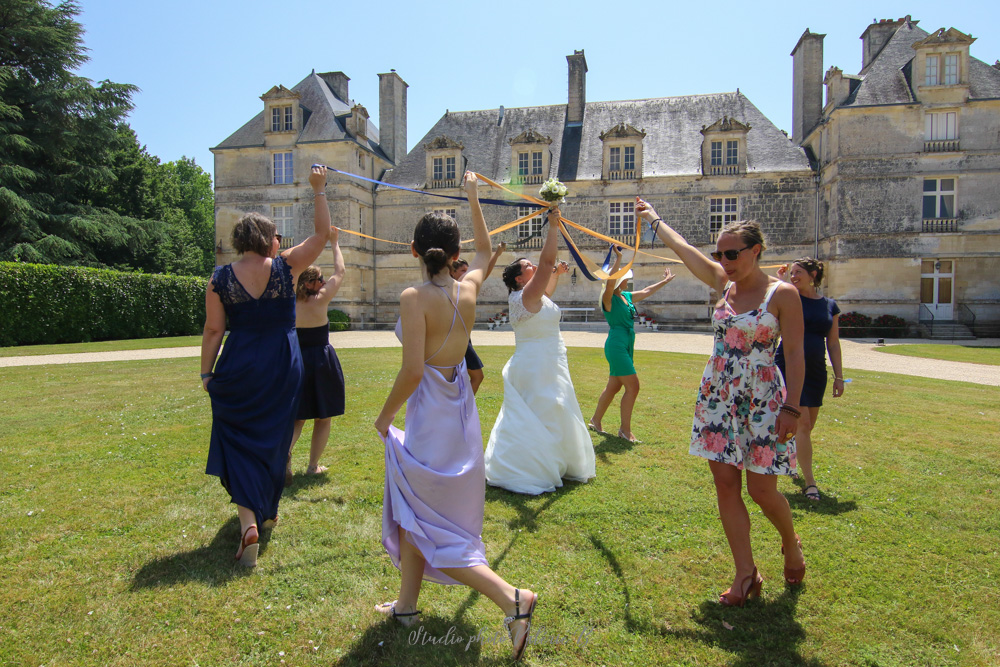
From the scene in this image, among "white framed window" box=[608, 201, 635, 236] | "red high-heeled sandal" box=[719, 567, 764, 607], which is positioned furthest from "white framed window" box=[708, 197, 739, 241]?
"red high-heeled sandal" box=[719, 567, 764, 607]

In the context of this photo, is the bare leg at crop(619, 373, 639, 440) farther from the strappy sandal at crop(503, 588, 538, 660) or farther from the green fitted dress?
the strappy sandal at crop(503, 588, 538, 660)

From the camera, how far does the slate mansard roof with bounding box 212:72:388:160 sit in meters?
30.6

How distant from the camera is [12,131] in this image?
91.8 ft

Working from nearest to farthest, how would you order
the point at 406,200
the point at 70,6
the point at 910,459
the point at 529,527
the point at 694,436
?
the point at 694,436 → the point at 529,527 → the point at 910,459 → the point at 70,6 → the point at 406,200

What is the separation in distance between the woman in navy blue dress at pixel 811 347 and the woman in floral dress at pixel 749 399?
1824 mm

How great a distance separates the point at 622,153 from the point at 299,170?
1730 centimetres

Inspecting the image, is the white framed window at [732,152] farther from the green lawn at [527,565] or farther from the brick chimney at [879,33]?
the green lawn at [527,565]

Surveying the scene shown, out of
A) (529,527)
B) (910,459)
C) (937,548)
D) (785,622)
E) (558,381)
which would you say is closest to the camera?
(785,622)

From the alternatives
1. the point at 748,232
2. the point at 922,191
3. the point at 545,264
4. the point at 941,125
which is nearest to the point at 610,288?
the point at 545,264

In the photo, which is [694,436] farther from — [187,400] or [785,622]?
[187,400]

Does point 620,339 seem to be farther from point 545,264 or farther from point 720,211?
point 720,211

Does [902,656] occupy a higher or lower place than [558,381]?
lower

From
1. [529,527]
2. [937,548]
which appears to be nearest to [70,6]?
[529,527]

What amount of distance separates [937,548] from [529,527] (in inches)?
111
